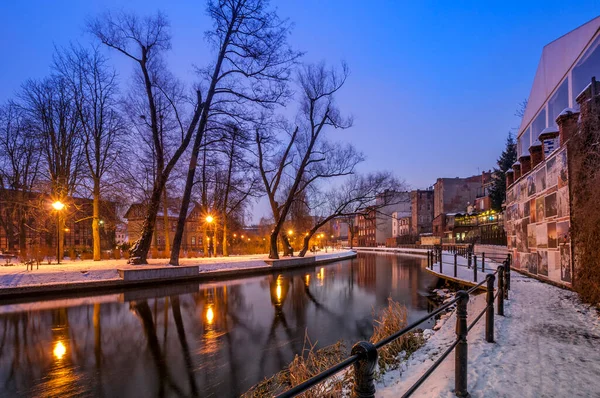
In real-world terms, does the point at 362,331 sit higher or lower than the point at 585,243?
lower

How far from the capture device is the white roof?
13.0 metres

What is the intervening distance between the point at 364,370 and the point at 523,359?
4.23m

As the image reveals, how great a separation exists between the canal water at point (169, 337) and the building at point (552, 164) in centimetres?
453

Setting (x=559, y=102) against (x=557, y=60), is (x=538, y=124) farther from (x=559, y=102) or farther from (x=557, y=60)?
(x=557, y=60)

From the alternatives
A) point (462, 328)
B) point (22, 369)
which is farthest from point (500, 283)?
point (22, 369)

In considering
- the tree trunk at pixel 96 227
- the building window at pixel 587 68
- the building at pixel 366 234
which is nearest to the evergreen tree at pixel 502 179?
the building window at pixel 587 68

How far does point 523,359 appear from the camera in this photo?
16.2 feet

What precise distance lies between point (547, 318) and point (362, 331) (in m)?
3.90

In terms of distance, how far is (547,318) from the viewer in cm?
731

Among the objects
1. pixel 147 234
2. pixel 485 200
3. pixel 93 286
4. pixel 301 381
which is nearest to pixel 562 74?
pixel 301 381

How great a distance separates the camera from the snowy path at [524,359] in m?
4.02

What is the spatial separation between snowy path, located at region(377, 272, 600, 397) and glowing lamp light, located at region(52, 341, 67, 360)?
6165mm

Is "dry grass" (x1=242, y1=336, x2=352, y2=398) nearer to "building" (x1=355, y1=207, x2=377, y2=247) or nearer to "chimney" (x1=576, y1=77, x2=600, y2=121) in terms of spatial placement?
"chimney" (x1=576, y1=77, x2=600, y2=121)

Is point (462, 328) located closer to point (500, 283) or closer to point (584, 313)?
point (500, 283)
